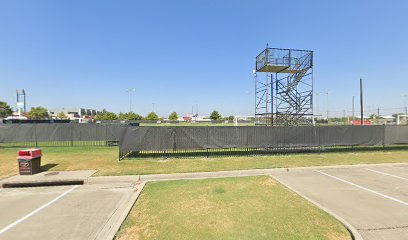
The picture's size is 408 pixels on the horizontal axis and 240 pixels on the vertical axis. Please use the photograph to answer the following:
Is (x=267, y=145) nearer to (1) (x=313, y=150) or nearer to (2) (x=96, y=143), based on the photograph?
(1) (x=313, y=150)

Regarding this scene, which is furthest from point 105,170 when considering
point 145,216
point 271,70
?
point 271,70

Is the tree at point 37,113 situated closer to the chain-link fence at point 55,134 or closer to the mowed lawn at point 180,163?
the chain-link fence at point 55,134

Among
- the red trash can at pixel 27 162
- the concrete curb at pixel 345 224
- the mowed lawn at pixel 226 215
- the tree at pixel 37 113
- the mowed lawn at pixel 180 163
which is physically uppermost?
the tree at pixel 37 113

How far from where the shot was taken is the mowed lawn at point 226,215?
4.11 metres

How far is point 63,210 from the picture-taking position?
540cm

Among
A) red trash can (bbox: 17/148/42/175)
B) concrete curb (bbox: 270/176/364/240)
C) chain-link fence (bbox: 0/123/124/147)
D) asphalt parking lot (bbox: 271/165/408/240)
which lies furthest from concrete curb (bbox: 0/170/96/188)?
chain-link fence (bbox: 0/123/124/147)

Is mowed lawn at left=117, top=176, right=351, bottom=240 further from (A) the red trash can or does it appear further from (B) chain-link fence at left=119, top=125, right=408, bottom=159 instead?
(A) the red trash can

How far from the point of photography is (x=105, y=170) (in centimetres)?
908

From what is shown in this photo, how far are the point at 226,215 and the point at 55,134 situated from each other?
57.1 feet

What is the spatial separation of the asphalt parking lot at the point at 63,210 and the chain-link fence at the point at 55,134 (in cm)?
1096

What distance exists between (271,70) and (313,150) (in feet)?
22.5

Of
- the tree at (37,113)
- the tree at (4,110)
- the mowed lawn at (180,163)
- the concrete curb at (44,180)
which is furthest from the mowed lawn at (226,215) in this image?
the tree at (37,113)

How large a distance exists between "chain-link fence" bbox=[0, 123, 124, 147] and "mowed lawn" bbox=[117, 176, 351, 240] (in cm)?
1288

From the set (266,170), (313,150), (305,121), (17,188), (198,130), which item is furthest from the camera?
(305,121)
